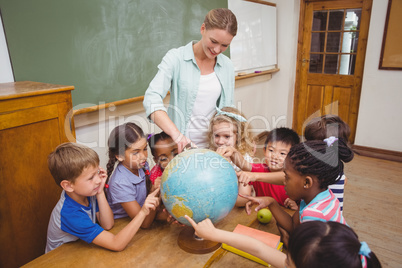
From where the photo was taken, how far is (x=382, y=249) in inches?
115

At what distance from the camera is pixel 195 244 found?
1506mm

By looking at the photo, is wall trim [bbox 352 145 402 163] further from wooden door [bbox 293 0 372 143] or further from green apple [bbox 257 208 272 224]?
green apple [bbox 257 208 272 224]

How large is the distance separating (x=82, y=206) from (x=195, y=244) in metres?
0.68

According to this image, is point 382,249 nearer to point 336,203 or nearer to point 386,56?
point 336,203

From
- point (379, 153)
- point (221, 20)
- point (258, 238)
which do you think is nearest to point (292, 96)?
point (379, 153)

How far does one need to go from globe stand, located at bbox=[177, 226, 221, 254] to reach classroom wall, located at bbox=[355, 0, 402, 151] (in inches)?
197

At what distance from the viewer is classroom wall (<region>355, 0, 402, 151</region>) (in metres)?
5.04

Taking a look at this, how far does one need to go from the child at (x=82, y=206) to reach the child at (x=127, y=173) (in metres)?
0.10

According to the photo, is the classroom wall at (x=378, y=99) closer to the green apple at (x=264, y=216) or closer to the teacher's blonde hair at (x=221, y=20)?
the teacher's blonde hair at (x=221, y=20)

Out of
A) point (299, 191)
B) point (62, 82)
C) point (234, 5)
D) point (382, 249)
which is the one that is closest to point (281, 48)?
point (234, 5)

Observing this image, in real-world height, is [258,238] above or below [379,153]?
above

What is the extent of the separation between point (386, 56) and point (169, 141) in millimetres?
4648

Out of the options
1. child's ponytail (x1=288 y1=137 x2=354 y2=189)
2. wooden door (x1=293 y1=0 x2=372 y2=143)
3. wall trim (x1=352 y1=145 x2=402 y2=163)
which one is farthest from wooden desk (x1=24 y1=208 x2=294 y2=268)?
wooden door (x1=293 y1=0 x2=372 y2=143)

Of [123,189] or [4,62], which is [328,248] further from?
[4,62]
